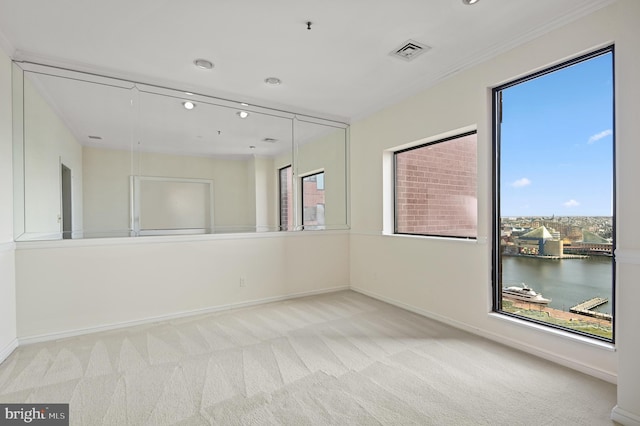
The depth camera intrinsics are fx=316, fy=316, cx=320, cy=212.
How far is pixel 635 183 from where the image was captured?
73.1 inches

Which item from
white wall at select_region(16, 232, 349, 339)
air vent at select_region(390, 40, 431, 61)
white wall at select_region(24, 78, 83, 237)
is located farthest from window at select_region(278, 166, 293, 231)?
white wall at select_region(24, 78, 83, 237)

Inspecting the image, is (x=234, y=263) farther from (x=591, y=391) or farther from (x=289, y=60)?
(x=591, y=391)

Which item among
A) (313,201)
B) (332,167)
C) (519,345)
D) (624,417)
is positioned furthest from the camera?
(332,167)

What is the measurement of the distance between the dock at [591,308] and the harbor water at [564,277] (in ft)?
0.07

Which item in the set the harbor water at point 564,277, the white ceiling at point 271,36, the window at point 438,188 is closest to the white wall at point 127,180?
the white ceiling at point 271,36

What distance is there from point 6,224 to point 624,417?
451cm

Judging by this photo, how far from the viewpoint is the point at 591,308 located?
2359mm

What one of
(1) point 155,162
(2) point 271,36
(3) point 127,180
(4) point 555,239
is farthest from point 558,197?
(3) point 127,180

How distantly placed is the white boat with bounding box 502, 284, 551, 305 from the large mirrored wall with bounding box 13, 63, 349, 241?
97.0 inches

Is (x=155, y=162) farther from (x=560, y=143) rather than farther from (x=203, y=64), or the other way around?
(x=560, y=143)

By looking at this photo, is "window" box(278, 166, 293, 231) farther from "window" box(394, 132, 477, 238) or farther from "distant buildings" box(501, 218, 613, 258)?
"distant buildings" box(501, 218, 613, 258)

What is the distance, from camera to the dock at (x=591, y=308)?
228cm

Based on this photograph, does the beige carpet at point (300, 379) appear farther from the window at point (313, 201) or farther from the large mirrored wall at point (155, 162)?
the window at point (313, 201)

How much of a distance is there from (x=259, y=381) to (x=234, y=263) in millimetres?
1912
